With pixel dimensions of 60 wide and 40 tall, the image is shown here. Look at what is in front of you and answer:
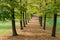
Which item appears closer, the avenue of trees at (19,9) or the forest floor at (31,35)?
Answer: the avenue of trees at (19,9)

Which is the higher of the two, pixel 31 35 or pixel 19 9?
pixel 19 9

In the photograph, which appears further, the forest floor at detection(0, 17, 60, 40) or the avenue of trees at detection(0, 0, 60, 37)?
the forest floor at detection(0, 17, 60, 40)

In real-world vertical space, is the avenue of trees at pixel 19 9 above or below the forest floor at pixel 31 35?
above

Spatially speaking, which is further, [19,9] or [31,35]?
[31,35]

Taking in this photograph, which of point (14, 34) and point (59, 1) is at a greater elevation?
point (59, 1)

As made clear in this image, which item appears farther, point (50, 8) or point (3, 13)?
point (50, 8)

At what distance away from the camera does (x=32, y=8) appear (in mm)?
29516

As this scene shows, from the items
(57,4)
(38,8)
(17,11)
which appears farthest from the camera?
(38,8)

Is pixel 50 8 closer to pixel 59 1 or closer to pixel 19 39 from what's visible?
pixel 59 1

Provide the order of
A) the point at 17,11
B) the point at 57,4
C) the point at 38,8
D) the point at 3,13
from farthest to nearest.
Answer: the point at 38,8 < the point at 17,11 < the point at 57,4 < the point at 3,13

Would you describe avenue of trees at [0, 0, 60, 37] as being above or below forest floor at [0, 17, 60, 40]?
above

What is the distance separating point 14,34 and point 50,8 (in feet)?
17.0

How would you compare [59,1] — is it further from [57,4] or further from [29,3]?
[29,3]

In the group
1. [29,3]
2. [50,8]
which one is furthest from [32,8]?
[50,8]
